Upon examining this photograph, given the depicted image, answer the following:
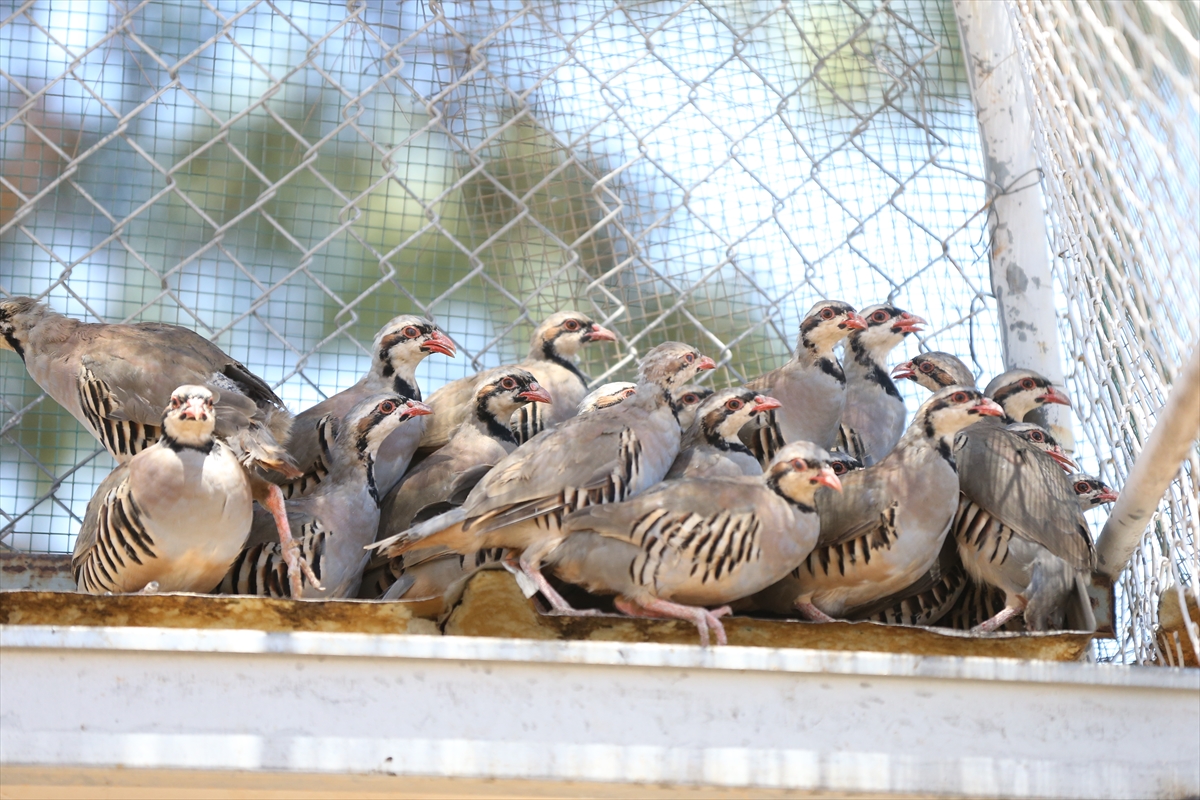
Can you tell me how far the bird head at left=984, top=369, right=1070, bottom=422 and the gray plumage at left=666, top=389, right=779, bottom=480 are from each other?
2.66 ft

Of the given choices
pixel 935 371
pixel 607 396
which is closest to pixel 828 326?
pixel 935 371

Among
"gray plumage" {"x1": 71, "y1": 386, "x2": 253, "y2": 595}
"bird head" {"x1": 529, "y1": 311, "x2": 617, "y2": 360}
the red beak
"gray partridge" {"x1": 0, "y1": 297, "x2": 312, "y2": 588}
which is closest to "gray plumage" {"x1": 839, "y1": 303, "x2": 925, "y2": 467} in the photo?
the red beak

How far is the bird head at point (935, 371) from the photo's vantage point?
15.9ft

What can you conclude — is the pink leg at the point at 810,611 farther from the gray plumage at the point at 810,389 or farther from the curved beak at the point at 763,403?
the gray plumage at the point at 810,389

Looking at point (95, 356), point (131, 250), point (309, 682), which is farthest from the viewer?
point (131, 250)

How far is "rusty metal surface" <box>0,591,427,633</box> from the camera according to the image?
3104 mm

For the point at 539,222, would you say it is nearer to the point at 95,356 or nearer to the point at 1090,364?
the point at 95,356

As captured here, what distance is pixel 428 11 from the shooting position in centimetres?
498

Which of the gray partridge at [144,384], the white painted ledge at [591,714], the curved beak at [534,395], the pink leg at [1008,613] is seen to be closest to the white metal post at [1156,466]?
the pink leg at [1008,613]

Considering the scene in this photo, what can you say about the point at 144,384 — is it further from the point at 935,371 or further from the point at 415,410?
the point at 935,371

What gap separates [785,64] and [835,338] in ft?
3.68

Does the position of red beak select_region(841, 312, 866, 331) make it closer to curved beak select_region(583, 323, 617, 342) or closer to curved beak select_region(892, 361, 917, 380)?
curved beak select_region(892, 361, 917, 380)

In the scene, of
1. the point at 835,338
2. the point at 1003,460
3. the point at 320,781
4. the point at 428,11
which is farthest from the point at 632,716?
the point at 428,11

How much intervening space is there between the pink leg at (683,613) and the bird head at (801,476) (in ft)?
1.24
